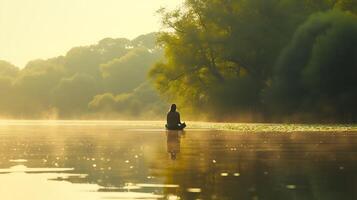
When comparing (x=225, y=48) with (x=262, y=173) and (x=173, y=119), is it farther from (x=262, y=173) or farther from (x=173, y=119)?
(x=262, y=173)

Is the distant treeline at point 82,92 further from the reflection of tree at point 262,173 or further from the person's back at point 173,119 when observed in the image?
the reflection of tree at point 262,173

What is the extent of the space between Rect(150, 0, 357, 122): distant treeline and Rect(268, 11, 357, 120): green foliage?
0.25 ft

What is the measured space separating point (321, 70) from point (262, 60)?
16845 millimetres

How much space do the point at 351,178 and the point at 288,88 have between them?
56048mm

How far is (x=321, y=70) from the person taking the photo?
70.1m

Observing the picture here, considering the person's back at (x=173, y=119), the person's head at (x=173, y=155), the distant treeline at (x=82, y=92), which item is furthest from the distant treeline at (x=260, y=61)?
the distant treeline at (x=82, y=92)

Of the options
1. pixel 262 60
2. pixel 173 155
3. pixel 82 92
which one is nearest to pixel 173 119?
pixel 173 155

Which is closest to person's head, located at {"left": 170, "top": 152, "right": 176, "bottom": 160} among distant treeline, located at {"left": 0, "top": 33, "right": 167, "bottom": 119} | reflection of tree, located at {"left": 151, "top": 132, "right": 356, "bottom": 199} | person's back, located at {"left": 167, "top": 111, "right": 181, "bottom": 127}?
reflection of tree, located at {"left": 151, "top": 132, "right": 356, "bottom": 199}

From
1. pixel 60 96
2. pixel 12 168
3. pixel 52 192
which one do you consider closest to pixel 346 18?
pixel 12 168

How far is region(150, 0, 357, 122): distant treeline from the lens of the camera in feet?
231

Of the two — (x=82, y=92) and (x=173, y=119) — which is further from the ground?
(x=82, y=92)

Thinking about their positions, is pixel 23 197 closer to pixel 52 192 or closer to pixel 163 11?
pixel 52 192

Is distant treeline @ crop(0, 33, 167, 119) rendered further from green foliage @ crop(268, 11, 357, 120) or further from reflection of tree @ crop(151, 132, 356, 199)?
reflection of tree @ crop(151, 132, 356, 199)

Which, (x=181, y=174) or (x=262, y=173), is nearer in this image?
(x=181, y=174)
